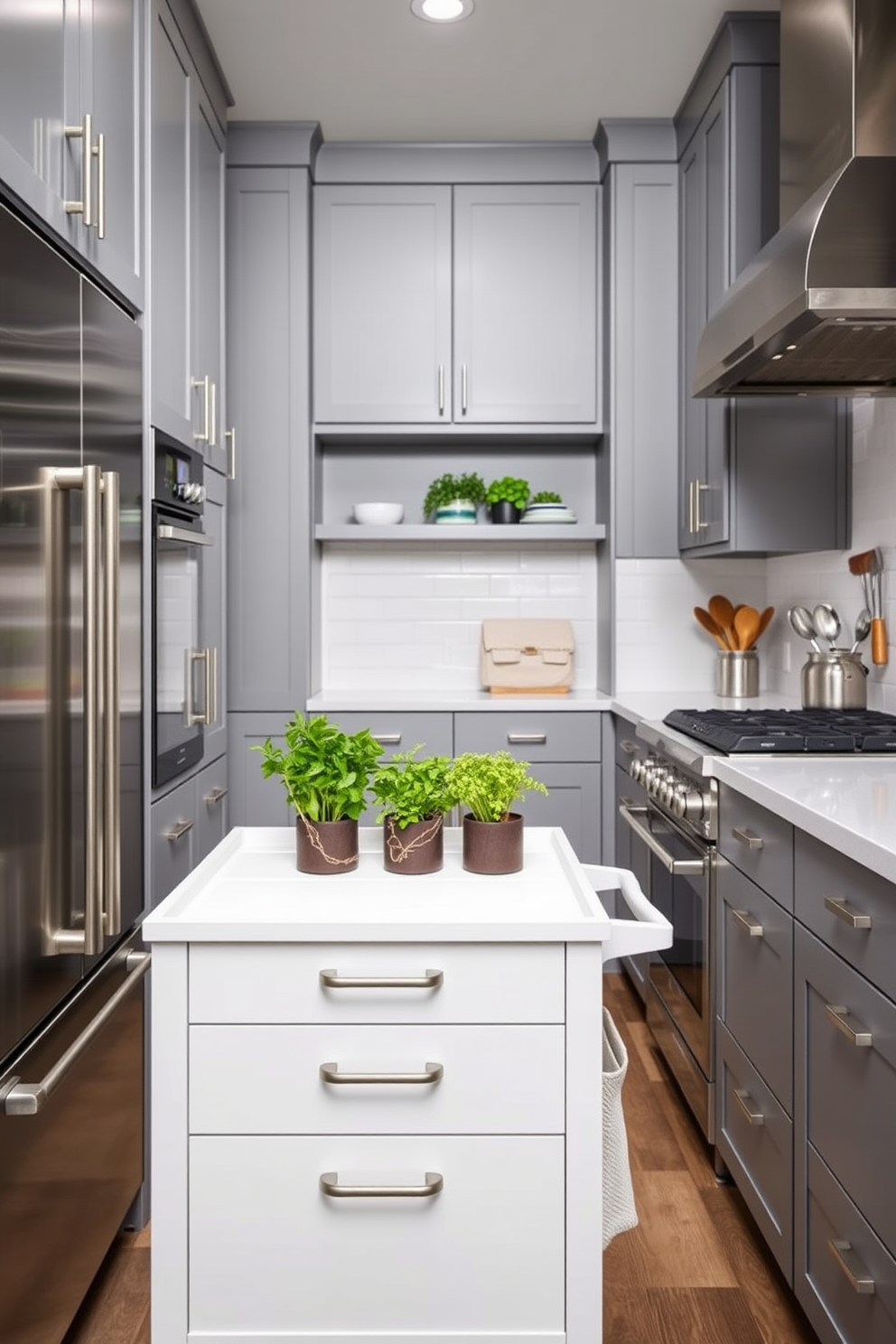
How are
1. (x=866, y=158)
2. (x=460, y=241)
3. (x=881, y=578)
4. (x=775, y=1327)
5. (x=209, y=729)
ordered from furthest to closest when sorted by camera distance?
(x=460, y=241), (x=209, y=729), (x=881, y=578), (x=866, y=158), (x=775, y=1327)

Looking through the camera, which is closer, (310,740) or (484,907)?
(484,907)

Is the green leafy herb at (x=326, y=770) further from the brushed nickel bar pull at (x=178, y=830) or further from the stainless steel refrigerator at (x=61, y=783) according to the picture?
the brushed nickel bar pull at (x=178, y=830)

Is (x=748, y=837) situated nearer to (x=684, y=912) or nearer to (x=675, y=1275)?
(x=684, y=912)

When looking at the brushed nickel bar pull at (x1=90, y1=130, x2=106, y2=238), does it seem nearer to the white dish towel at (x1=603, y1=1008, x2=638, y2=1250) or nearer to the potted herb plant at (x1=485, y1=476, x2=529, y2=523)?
the white dish towel at (x1=603, y1=1008, x2=638, y2=1250)

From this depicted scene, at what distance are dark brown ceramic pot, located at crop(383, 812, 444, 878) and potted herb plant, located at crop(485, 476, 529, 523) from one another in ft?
8.00

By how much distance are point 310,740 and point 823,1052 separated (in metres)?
0.91

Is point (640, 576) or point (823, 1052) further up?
point (640, 576)

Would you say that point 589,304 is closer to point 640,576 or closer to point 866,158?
point 640,576

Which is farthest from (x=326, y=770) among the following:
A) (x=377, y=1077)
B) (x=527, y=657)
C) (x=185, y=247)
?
(x=527, y=657)

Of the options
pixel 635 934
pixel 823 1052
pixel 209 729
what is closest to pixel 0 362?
pixel 635 934

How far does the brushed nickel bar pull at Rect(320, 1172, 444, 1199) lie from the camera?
1264mm

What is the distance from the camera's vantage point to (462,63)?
10.3 ft

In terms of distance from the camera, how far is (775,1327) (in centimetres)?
178

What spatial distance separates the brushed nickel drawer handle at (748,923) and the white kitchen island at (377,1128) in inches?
29.4
